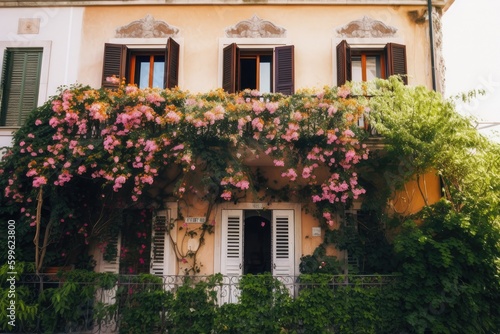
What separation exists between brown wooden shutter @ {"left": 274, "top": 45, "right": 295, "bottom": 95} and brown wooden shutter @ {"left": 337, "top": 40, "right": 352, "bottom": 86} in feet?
3.61

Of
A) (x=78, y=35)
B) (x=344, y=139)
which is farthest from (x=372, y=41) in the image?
(x=78, y=35)

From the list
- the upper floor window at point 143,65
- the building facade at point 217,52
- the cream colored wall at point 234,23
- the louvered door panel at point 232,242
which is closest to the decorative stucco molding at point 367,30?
the building facade at point 217,52

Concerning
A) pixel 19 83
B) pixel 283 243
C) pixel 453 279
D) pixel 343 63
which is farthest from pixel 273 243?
pixel 19 83

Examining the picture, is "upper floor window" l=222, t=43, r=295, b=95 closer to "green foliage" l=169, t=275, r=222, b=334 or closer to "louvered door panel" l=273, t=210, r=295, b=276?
"louvered door panel" l=273, t=210, r=295, b=276

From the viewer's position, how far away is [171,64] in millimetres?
9305

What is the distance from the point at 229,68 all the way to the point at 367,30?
356cm

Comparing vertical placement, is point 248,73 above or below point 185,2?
below

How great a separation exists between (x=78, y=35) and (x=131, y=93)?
343 cm

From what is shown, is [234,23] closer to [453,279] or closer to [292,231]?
[292,231]

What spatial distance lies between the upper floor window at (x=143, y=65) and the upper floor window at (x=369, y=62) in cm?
398

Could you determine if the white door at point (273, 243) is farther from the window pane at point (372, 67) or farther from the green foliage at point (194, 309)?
the window pane at point (372, 67)

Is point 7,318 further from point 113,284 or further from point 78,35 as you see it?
point 78,35

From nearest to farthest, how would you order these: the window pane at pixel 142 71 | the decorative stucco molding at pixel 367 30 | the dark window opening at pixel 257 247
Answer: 1. the decorative stucco molding at pixel 367 30
2. the window pane at pixel 142 71
3. the dark window opening at pixel 257 247

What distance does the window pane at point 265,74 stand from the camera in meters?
9.74
